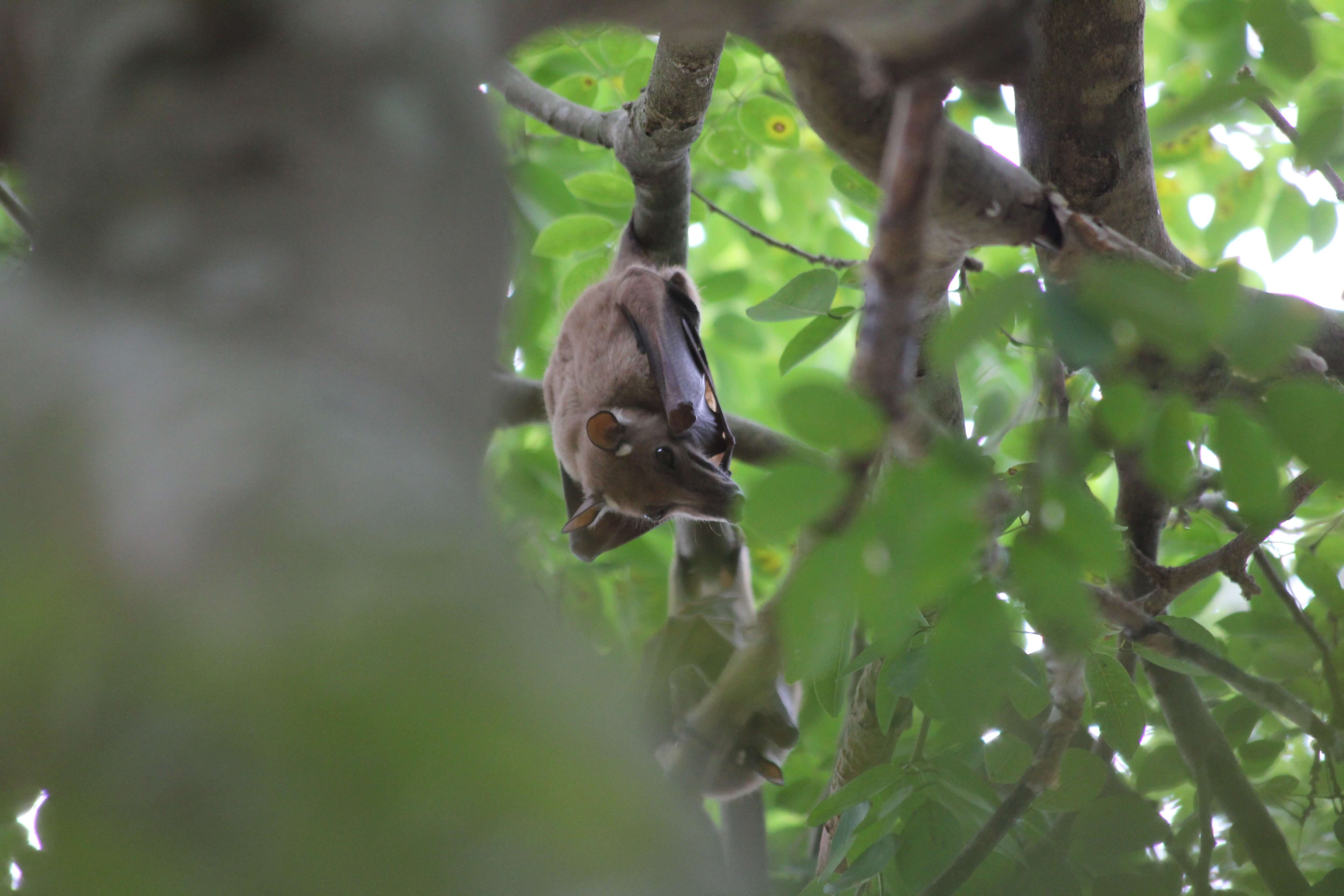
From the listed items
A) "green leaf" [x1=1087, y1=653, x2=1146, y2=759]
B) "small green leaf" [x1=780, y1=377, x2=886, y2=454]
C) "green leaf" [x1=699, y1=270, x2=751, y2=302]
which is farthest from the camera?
"green leaf" [x1=699, y1=270, x2=751, y2=302]

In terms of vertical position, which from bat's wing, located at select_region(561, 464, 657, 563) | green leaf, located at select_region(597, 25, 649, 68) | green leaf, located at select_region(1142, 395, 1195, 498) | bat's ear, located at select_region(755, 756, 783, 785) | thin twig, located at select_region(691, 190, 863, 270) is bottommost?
bat's ear, located at select_region(755, 756, 783, 785)

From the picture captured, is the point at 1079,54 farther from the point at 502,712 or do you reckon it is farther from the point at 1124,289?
the point at 502,712

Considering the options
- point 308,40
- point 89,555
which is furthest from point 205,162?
point 89,555

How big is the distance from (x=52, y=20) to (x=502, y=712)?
1.14 meters

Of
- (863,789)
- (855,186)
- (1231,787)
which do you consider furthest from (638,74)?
(1231,787)

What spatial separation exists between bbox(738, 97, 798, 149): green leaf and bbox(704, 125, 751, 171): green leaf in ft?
0.23

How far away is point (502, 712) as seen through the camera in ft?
2.98

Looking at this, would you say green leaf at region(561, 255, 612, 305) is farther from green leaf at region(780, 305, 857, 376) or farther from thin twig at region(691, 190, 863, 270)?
green leaf at region(780, 305, 857, 376)

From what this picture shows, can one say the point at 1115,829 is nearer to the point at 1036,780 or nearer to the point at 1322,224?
the point at 1036,780

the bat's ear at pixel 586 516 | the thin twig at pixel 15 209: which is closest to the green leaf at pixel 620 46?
the bat's ear at pixel 586 516

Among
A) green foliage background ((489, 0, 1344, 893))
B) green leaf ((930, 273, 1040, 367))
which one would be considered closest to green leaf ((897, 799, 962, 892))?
green foliage background ((489, 0, 1344, 893))

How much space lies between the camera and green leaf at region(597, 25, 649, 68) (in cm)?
400

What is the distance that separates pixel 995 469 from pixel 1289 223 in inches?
89.4

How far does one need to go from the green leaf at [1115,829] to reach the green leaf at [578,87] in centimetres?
333
